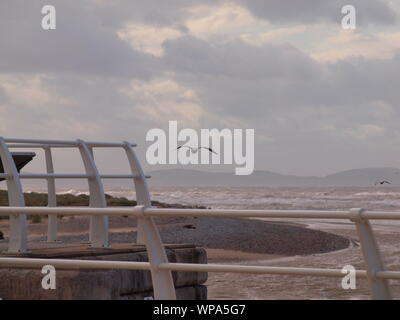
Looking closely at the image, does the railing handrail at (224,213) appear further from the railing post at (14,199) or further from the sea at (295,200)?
the sea at (295,200)

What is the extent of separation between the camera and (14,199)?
8.75 m

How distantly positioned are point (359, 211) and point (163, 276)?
5.15 feet

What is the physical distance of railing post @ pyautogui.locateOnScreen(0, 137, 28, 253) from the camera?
344 inches

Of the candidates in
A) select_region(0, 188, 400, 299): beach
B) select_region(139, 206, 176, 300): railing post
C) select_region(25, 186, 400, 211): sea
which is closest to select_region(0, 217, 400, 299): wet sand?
select_region(0, 188, 400, 299): beach

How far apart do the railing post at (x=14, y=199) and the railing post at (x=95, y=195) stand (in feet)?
3.30

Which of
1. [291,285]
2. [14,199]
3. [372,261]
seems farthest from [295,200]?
[372,261]

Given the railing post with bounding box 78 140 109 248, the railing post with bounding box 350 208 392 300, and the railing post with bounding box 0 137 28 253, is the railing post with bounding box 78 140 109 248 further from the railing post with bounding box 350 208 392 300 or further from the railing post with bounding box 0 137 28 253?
the railing post with bounding box 350 208 392 300

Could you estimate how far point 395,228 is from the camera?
Result: 40.3 meters

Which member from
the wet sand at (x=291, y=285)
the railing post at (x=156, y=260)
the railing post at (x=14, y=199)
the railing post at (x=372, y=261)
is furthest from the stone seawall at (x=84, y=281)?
the wet sand at (x=291, y=285)

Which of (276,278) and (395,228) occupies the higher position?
(395,228)

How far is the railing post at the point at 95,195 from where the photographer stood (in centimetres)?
972

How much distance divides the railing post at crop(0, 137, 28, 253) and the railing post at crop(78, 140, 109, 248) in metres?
1.01
